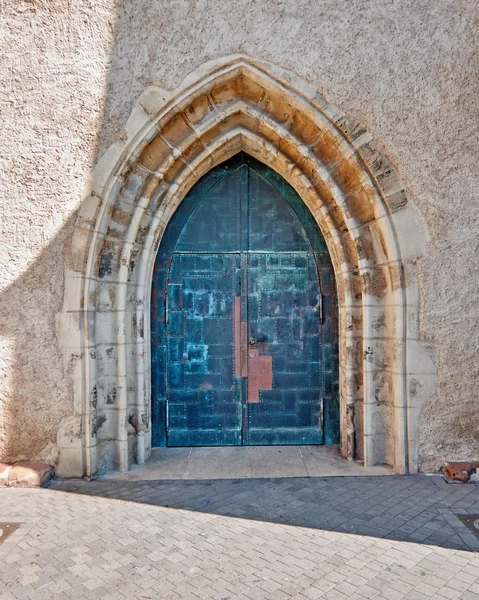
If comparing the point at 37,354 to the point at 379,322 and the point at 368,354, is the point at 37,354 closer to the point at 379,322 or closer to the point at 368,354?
the point at 368,354

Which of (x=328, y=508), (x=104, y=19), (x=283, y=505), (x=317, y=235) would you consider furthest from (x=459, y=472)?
(x=104, y=19)

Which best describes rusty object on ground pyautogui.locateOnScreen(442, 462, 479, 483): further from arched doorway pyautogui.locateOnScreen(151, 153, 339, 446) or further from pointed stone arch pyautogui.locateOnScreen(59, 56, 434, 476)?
arched doorway pyautogui.locateOnScreen(151, 153, 339, 446)

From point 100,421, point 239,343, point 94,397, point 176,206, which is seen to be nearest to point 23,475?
point 100,421

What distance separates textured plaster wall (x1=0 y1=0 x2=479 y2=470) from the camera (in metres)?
3.59

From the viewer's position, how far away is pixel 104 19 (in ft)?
12.0

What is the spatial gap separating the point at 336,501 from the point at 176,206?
9.62 feet

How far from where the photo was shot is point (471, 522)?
2832mm

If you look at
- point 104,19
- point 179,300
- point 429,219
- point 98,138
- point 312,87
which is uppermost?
point 104,19

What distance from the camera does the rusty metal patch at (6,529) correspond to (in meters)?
2.70

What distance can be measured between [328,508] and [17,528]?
82.7 inches

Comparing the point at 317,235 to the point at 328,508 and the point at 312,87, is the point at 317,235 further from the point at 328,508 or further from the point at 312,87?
the point at 328,508

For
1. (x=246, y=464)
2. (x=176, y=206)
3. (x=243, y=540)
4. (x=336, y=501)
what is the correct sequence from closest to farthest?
(x=243, y=540), (x=336, y=501), (x=246, y=464), (x=176, y=206)

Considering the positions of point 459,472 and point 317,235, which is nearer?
point 459,472

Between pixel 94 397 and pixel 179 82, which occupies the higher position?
pixel 179 82
